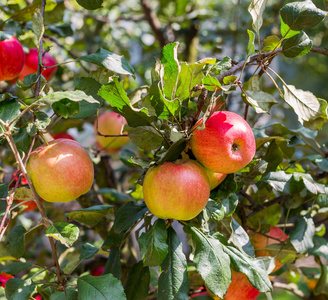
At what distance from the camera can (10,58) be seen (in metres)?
0.91

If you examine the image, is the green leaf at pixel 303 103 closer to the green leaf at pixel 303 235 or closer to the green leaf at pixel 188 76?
the green leaf at pixel 188 76

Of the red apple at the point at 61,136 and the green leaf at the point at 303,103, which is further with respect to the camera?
the red apple at the point at 61,136

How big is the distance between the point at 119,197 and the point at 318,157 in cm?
57

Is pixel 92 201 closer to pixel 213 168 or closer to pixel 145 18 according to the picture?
pixel 213 168

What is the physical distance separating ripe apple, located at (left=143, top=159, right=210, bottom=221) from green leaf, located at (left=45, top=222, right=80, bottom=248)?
13cm

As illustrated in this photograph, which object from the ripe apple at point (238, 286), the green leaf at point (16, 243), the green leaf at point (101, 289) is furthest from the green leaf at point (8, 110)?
the ripe apple at point (238, 286)

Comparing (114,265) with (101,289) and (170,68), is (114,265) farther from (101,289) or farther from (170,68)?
(170,68)

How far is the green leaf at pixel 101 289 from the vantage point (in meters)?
0.62

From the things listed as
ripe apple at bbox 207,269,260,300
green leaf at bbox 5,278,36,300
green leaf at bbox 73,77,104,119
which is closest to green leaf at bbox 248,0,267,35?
green leaf at bbox 73,77,104,119

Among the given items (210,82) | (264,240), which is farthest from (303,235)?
(210,82)

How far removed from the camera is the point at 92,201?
112cm

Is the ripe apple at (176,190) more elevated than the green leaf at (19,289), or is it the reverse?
the ripe apple at (176,190)

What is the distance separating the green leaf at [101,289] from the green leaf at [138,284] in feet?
0.39

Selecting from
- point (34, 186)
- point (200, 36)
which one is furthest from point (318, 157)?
point (200, 36)
